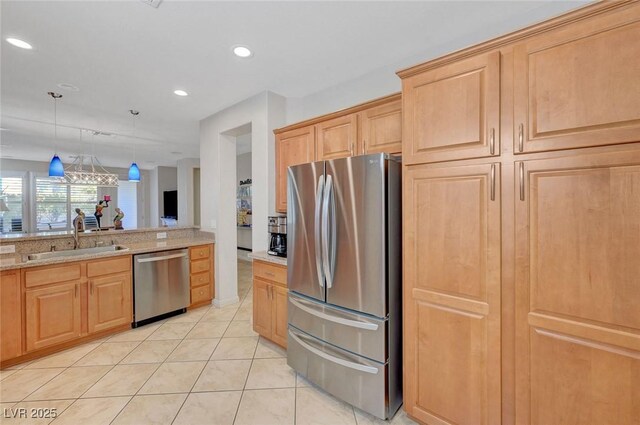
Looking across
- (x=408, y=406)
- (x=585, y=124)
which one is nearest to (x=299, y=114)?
(x=585, y=124)

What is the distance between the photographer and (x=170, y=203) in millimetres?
8906

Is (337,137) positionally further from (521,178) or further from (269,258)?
(521,178)

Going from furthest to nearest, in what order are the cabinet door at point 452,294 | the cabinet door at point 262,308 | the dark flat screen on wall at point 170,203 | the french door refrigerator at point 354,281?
the dark flat screen on wall at point 170,203
the cabinet door at point 262,308
the french door refrigerator at point 354,281
the cabinet door at point 452,294

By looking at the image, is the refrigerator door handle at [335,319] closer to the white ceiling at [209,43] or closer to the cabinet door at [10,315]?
the white ceiling at [209,43]

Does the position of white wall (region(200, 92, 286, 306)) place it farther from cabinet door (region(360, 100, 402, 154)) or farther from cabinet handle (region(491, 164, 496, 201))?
cabinet handle (region(491, 164, 496, 201))

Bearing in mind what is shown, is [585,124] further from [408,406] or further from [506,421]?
[408,406]

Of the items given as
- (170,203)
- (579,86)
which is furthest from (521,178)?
(170,203)

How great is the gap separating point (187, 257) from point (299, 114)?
2.38 meters

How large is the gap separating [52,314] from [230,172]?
2.43 metres

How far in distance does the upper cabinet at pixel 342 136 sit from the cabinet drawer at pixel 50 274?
7.02 ft

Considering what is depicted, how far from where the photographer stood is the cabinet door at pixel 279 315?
103 inches

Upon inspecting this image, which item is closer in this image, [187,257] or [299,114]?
[299,114]

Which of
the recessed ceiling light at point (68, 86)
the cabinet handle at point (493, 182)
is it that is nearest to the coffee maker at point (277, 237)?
the cabinet handle at point (493, 182)

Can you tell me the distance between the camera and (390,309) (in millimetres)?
1815
